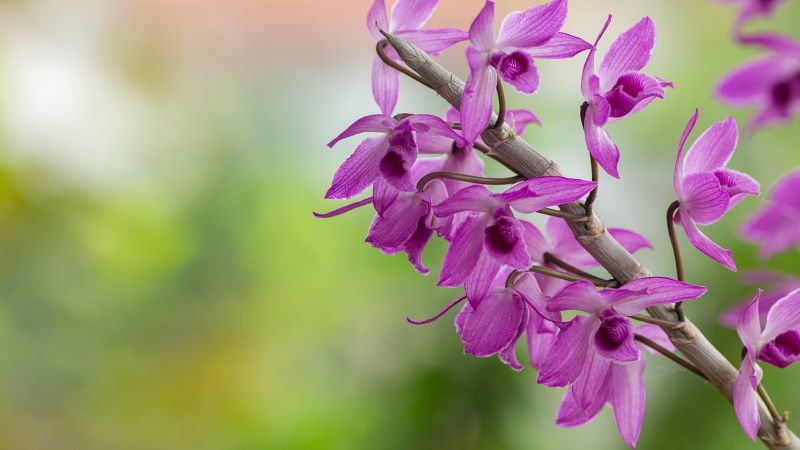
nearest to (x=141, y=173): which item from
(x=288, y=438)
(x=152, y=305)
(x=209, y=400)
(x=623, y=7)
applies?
(x=152, y=305)

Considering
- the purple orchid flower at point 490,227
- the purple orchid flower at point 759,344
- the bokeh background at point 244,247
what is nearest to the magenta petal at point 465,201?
the purple orchid flower at point 490,227

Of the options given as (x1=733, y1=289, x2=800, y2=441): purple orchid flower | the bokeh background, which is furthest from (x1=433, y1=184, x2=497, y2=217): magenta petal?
the bokeh background

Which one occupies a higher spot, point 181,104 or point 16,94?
point 16,94

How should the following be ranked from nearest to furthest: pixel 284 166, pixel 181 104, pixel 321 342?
1. pixel 321 342
2. pixel 284 166
3. pixel 181 104

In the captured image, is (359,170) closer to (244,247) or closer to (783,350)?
(783,350)

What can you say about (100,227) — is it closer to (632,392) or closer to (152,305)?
(152,305)

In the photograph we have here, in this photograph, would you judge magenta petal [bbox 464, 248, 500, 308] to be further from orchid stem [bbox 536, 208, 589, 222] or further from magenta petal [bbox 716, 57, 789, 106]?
magenta petal [bbox 716, 57, 789, 106]
